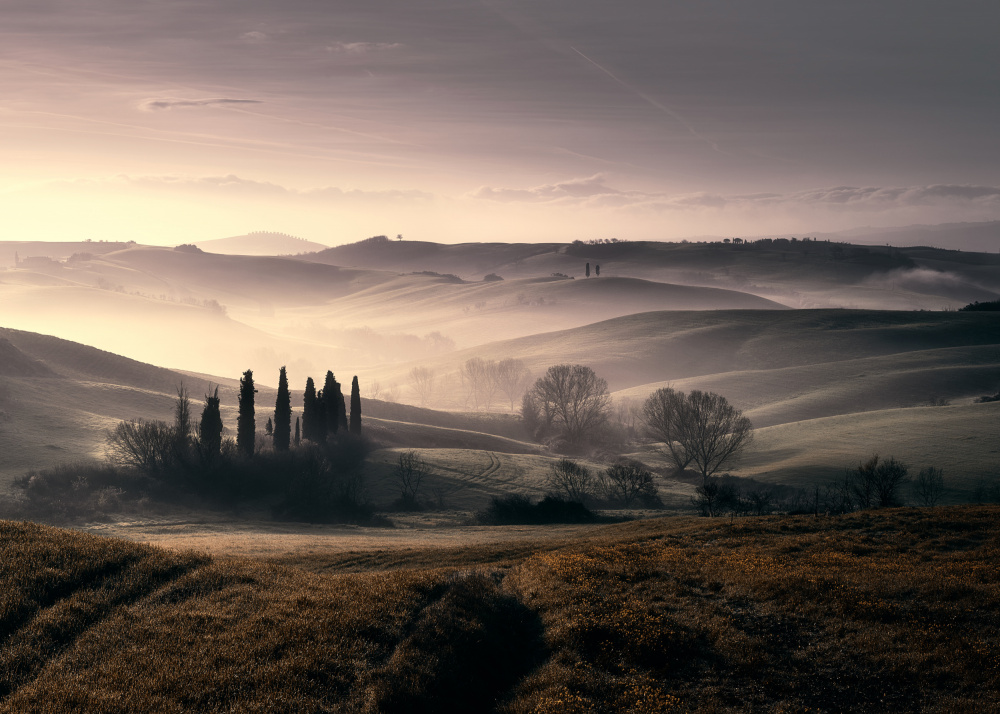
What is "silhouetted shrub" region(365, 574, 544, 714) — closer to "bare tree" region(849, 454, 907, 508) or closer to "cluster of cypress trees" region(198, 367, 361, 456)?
"bare tree" region(849, 454, 907, 508)

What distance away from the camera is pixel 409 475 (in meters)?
89.1

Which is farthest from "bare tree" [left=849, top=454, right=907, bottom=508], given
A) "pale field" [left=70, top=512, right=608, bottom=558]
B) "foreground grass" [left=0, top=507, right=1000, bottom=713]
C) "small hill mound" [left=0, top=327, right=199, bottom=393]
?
"small hill mound" [left=0, top=327, right=199, bottom=393]

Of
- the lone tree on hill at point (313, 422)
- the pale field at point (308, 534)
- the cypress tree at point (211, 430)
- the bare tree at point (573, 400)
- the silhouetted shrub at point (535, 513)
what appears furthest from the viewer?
the bare tree at point (573, 400)

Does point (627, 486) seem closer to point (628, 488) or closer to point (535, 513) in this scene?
point (628, 488)

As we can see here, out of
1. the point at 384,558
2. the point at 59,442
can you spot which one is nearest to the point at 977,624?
the point at 384,558

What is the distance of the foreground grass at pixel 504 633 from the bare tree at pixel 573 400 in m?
101

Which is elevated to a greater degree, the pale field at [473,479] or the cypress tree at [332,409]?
the cypress tree at [332,409]

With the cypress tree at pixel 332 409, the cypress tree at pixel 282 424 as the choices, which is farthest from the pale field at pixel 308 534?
the cypress tree at pixel 332 409

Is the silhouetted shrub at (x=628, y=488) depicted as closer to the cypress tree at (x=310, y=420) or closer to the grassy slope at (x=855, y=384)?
the cypress tree at (x=310, y=420)

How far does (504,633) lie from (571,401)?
116589 mm

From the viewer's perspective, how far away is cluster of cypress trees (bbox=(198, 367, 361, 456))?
89125 mm

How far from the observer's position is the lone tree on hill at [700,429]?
332 feet

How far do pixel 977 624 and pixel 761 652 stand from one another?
7200 millimetres

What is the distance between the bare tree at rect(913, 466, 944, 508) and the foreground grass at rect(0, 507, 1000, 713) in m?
46.1
